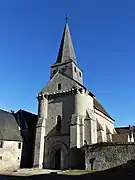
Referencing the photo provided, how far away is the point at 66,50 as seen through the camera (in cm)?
3753

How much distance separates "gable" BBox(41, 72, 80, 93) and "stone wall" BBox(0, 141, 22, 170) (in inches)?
380

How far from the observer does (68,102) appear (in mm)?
29656

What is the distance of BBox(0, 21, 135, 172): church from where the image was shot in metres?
26.8

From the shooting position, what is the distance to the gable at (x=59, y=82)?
3078 centimetres

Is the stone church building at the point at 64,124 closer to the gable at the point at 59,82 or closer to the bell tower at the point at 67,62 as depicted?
the gable at the point at 59,82

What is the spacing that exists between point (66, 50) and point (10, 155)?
68.6ft

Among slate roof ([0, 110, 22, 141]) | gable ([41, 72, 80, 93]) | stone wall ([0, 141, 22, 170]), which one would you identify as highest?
gable ([41, 72, 80, 93])

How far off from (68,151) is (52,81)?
38.7 ft

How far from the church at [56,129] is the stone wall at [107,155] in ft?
5.72

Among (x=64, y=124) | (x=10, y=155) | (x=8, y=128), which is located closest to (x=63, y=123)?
(x=64, y=124)

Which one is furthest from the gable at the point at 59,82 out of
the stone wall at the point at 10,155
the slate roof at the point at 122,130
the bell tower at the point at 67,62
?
the slate roof at the point at 122,130

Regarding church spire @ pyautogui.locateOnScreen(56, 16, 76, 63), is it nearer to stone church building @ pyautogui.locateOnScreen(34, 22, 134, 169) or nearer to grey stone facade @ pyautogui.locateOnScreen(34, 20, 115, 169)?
stone church building @ pyautogui.locateOnScreen(34, 22, 134, 169)

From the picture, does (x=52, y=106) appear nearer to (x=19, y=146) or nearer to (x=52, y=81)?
Result: (x=52, y=81)

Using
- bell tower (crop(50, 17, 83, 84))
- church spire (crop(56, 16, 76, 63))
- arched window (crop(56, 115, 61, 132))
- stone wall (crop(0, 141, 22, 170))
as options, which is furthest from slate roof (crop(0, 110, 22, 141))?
church spire (crop(56, 16, 76, 63))
